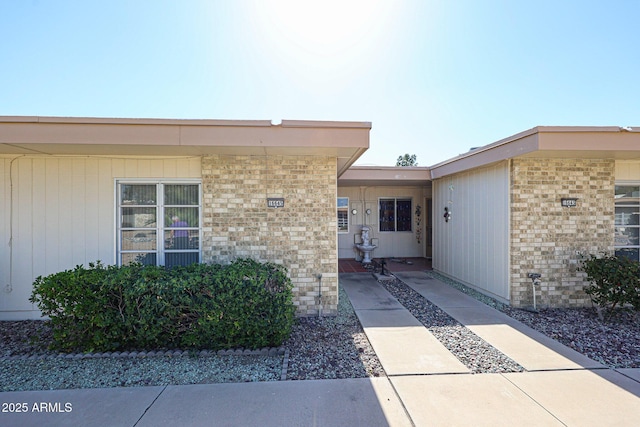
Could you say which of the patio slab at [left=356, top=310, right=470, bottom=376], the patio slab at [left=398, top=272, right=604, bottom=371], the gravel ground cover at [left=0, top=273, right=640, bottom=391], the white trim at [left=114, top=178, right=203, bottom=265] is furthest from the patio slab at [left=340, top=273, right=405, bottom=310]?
the white trim at [left=114, top=178, right=203, bottom=265]

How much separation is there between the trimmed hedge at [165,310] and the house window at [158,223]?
3.99 feet

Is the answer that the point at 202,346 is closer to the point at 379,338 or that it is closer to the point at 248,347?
the point at 248,347

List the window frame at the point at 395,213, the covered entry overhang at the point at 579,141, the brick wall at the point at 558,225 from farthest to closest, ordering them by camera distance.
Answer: the window frame at the point at 395,213, the brick wall at the point at 558,225, the covered entry overhang at the point at 579,141

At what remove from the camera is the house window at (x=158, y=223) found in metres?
5.08

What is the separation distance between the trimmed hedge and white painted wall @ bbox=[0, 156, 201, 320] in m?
1.34

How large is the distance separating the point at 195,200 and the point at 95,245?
1742mm

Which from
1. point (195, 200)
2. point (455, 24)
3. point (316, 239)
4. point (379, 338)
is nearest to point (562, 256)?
point (379, 338)

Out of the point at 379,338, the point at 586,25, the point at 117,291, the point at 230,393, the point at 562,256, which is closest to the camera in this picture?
the point at 230,393

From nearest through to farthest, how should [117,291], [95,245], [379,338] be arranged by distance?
1. [117,291]
2. [379,338]
3. [95,245]

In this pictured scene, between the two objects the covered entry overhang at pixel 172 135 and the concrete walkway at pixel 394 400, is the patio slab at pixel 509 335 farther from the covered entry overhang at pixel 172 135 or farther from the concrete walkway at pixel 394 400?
the covered entry overhang at pixel 172 135

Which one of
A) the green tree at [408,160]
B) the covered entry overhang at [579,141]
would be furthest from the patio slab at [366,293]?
the green tree at [408,160]

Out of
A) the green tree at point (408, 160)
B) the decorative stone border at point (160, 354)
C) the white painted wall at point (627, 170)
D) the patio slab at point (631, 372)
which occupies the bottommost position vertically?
the patio slab at point (631, 372)

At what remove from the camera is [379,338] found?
14.2ft

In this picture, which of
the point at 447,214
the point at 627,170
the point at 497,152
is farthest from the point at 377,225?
the point at 627,170
